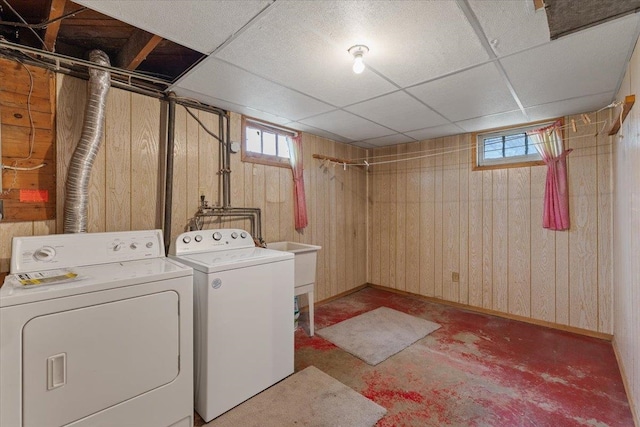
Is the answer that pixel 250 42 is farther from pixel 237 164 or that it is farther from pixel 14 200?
pixel 14 200

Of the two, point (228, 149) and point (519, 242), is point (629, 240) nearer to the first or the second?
point (519, 242)

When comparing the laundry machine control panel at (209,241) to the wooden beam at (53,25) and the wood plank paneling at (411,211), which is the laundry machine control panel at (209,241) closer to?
the wood plank paneling at (411,211)

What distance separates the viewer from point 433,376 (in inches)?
85.8

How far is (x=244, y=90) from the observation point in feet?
7.46

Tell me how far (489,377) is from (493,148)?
2448 millimetres

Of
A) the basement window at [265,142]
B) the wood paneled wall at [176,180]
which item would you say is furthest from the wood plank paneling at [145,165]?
the basement window at [265,142]

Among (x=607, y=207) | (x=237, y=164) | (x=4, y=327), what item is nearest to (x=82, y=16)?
(x=237, y=164)

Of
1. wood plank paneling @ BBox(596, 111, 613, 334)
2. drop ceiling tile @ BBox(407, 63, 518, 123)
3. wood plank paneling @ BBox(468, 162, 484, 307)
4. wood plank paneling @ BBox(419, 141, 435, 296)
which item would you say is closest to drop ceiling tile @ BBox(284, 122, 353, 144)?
wood plank paneling @ BBox(419, 141, 435, 296)

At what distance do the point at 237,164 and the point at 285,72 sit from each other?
116cm

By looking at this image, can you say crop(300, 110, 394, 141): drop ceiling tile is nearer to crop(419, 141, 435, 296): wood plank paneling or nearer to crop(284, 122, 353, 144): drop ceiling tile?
crop(284, 122, 353, 144): drop ceiling tile

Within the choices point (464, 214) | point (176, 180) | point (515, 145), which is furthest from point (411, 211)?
point (176, 180)

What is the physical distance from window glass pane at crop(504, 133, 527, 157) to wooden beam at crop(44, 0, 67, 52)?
3863 mm

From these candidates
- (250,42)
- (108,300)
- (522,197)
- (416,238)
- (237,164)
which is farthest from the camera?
(416,238)

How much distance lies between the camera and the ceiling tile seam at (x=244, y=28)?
136cm
